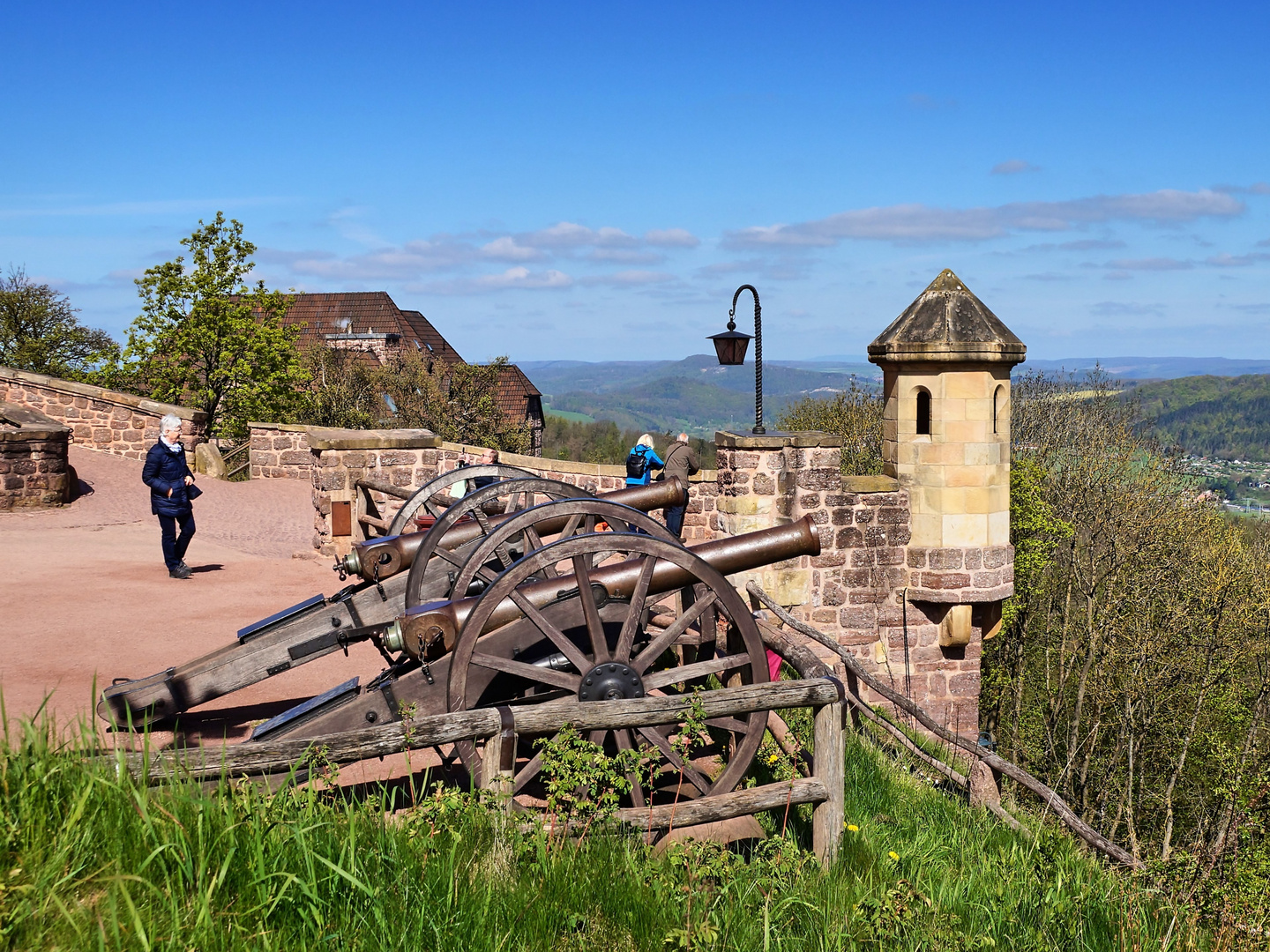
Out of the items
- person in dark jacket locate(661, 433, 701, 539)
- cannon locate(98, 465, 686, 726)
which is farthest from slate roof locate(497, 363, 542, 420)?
cannon locate(98, 465, 686, 726)

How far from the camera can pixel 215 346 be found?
24812 mm

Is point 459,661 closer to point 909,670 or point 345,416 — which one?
point 909,670

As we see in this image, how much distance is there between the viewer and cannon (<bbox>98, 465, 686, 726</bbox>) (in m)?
5.10

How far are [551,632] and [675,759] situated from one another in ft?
2.44

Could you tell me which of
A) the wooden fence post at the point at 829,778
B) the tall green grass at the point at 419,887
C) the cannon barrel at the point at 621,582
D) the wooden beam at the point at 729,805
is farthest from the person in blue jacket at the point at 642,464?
the tall green grass at the point at 419,887

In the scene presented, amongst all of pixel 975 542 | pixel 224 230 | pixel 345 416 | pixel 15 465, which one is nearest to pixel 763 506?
pixel 975 542

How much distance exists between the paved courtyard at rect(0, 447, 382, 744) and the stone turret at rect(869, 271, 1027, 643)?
212 inches

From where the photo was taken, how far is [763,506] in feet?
32.2

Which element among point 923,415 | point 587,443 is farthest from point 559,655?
point 587,443

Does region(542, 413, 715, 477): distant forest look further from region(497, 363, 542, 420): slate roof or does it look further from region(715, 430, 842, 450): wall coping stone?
region(715, 430, 842, 450): wall coping stone

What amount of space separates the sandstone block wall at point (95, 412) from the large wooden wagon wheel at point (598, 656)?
16561mm

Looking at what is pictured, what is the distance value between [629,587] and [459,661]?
0.88 m

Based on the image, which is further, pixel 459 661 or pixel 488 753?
pixel 459 661

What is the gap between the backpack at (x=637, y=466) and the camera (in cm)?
1201
